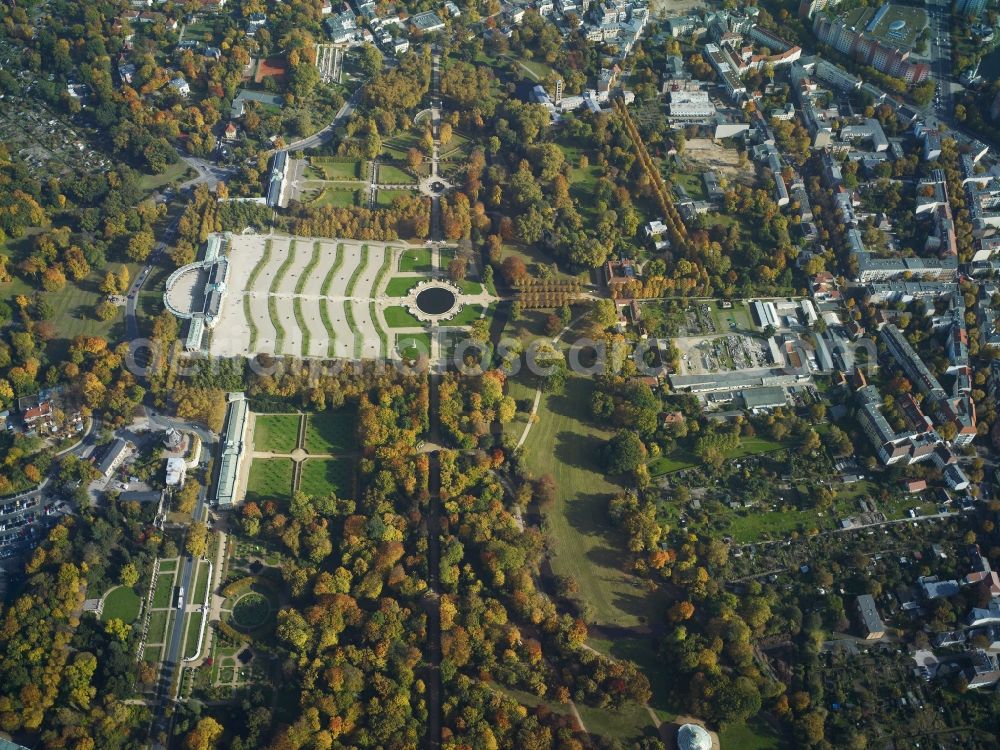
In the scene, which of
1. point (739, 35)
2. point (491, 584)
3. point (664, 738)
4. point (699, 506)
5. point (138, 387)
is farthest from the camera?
point (739, 35)

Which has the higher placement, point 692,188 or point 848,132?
point 848,132

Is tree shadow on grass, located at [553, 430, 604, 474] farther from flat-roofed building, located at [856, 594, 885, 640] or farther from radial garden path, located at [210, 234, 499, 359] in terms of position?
flat-roofed building, located at [856, 594, 885, 640]

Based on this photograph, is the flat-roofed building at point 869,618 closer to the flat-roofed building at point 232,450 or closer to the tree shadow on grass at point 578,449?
the tree shadow on grass at point 578,449

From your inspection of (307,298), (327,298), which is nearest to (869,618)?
(327,298)

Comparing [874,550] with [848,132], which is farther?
[848,132]

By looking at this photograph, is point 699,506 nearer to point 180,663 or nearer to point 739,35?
point 180,663

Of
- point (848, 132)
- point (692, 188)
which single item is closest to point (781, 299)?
point (692, 188)

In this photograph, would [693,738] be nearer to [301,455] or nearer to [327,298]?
[301,455]

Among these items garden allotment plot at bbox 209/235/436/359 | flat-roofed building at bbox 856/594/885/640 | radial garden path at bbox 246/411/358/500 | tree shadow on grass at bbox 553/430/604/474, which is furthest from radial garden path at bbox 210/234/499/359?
flat-roofed building at bbox 856/594/885/640
